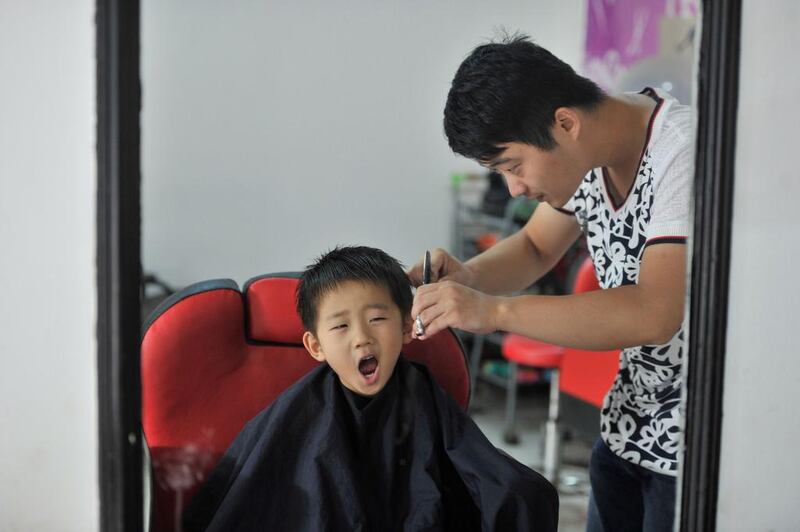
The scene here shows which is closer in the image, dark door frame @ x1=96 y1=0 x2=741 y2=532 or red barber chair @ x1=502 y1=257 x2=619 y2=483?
dark door frame @ x1=96 y1=0 x2=741 y2=532

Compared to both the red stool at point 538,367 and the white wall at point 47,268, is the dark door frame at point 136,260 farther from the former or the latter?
the red stool at point 538,367

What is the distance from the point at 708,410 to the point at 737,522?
238 mm

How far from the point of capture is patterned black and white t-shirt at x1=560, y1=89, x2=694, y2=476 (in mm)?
1275

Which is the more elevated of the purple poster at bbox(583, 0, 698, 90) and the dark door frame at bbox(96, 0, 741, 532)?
the purple poster at bbox(583, 0, 698, 90)

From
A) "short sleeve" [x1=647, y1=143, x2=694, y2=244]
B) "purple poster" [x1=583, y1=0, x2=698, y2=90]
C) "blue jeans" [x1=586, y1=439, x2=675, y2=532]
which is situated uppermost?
"purple poster" [x1=583, y1=0, x2=698, y2=90]

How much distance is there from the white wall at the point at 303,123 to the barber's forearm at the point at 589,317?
216 mm

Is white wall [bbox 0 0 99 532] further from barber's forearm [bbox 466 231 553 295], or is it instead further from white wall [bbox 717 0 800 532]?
white wall [bbox 717 0 800 532]

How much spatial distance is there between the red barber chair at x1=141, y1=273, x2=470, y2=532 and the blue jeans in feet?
1.37

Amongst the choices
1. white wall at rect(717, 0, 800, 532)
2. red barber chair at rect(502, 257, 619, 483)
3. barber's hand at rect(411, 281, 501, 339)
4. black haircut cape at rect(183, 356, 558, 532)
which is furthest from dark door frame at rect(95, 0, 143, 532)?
white wall at rect(717, 0, 800, 532)

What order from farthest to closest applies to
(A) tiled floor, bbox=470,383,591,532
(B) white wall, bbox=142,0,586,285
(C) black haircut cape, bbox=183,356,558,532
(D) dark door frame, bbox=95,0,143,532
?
(A) tiled floor, bbox=470,383,591,532 → (C) black haircut cape, bbox=183,356,558,532 → (B) white wall, bbox=142,0,586,285 → (D) dark door frame, bbox=95,0,143,532

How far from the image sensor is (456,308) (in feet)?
4.06

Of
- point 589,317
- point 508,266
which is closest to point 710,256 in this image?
point 589,317

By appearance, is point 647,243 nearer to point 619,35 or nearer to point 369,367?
point 619,35

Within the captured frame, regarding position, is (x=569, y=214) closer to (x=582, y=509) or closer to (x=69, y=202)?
(x=582, y=509)
